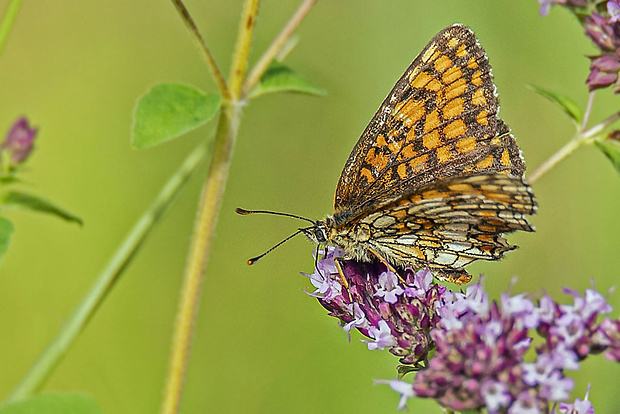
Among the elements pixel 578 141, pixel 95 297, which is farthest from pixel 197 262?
pixel 578 141

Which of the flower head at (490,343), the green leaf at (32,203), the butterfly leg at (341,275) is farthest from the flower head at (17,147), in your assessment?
the flower head at (490,343)

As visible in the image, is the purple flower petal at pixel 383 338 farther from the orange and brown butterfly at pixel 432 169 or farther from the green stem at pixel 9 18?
the green stem at pixel 9 18

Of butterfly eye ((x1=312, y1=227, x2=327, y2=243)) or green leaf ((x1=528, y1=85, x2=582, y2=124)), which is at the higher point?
green leaf ((x1=528, y1=85, x2=582, y2=124))

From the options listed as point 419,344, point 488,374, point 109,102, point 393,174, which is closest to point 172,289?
point 109,102

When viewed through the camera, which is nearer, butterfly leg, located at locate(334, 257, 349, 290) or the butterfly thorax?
butterfly leg, located at locate(334, 257, 349, 290)

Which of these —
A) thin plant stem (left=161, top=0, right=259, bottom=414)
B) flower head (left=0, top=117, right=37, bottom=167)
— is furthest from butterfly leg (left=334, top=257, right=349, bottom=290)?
flower head (left=0, top=117, right=37, bottom=167)

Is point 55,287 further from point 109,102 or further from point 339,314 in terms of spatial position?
point 339,314

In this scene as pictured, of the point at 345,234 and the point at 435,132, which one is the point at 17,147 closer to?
the point at 345,234

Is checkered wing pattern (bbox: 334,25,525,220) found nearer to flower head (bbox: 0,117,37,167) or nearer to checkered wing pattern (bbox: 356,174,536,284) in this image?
checkered wing pattern (bbox: 356,174,536,284)
